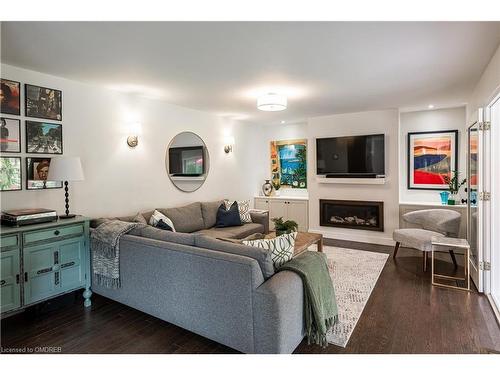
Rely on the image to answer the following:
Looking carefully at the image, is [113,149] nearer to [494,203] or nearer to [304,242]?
[304,242]

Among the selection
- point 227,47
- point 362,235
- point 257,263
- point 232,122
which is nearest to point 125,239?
point 257,263

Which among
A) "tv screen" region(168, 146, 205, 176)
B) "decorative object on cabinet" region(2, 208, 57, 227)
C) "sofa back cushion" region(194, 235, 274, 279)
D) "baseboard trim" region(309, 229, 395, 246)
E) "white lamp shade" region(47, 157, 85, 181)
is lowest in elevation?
"baseboard trim" region(309, 229, 395, 246)

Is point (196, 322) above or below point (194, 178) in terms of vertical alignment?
below

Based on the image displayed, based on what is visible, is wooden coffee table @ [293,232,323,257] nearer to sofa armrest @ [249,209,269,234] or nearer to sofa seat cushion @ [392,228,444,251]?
sofa seat cushion @ [392,228,444,251]

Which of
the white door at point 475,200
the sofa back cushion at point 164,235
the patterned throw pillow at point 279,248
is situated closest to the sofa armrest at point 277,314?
the patterned throw pillow at point 279,248

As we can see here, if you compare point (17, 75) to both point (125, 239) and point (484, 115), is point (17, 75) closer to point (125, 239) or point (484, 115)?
point (125, 239)

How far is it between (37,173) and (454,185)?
5.87 m

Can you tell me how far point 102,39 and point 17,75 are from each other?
130 cm

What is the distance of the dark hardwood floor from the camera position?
225 centimetres

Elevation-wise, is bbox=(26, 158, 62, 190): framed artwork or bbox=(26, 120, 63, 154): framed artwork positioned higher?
bbox=(26, 120, 63, 154): framed artwork


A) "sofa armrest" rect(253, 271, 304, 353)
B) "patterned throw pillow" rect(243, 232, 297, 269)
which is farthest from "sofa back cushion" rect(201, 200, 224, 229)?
"sofa armrest" rect(253, 271, 304, 353)

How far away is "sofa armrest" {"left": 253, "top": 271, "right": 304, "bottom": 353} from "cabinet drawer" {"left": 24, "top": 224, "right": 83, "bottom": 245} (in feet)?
6.63

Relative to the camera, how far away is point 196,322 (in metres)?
2.29
